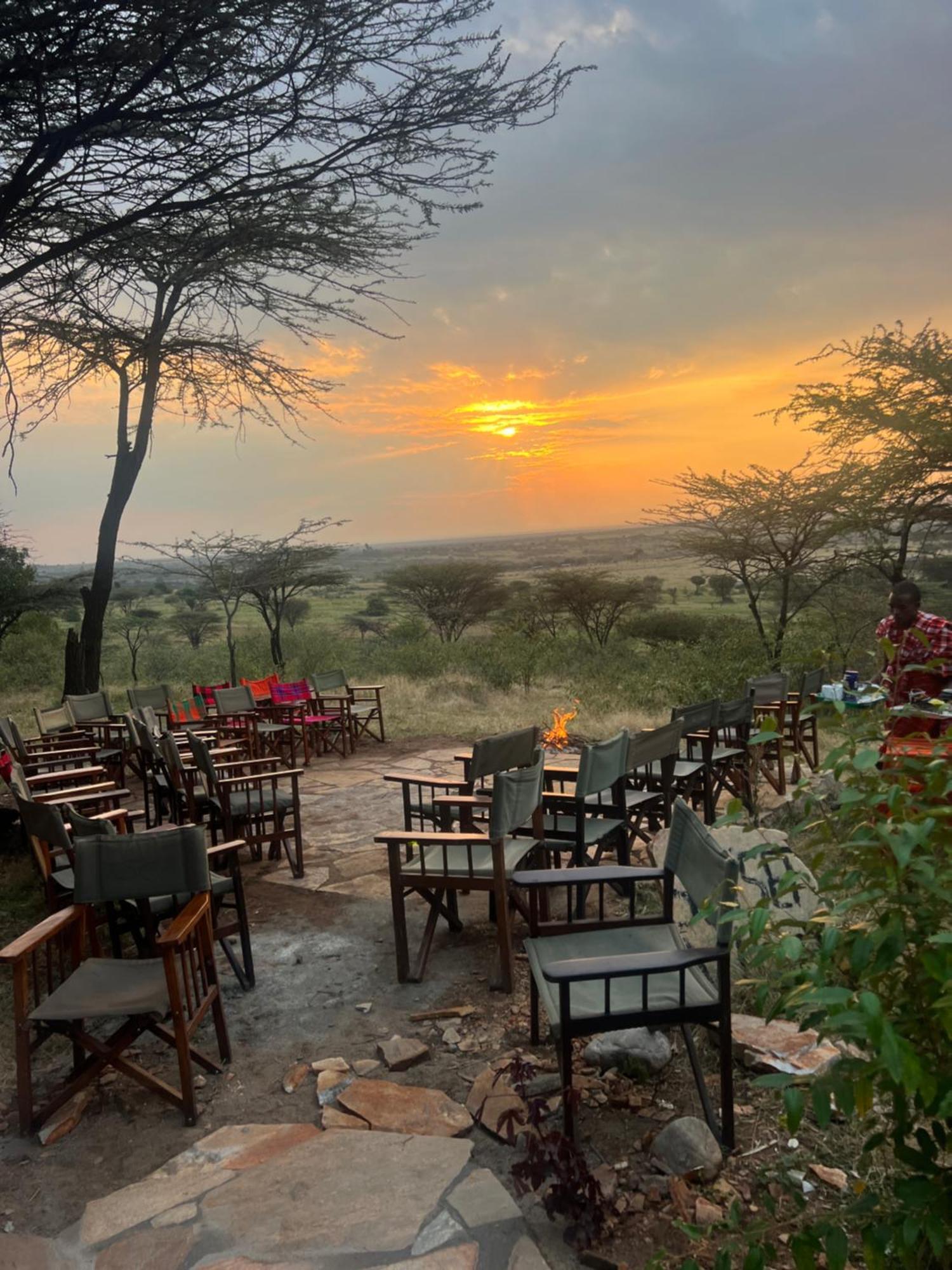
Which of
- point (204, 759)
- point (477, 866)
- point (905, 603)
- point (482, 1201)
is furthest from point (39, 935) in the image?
point (905, 603)

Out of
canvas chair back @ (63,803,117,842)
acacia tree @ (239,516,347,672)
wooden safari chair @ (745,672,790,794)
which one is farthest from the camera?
acacia tree @ (239,516,347,672)

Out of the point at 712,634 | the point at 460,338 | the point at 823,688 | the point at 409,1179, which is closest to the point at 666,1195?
the point at 409,1179

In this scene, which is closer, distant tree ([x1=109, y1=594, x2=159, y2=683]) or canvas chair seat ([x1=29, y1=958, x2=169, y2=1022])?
canvas chair seat ([x1=29, y1=958, x2=169, y2=1022])

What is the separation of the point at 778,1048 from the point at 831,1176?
0.56m

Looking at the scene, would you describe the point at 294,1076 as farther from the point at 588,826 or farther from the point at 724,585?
the point at 724,585

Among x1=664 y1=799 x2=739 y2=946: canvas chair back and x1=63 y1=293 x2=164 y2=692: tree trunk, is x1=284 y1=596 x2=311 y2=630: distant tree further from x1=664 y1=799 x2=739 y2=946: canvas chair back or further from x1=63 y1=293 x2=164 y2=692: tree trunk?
x1=664 y1=799 x2=739 y2=946: canvas chair back

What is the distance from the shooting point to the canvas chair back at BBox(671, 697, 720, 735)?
5137 mm

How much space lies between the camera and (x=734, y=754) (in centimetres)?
586

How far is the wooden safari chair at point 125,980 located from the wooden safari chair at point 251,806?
1.47 metres

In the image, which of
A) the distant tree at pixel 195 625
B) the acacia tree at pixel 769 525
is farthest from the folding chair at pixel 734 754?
the distant tree at pixel 195 625

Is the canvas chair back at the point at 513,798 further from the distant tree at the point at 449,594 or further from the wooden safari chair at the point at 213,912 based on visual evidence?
the distant tree at the point at 449,594

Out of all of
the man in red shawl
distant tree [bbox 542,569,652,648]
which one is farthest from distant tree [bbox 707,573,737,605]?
the man in red shawl

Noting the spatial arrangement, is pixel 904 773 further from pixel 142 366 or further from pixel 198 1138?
pixel 142 366

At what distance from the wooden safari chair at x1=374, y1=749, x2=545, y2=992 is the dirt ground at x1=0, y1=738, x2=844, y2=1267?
0.50ft
